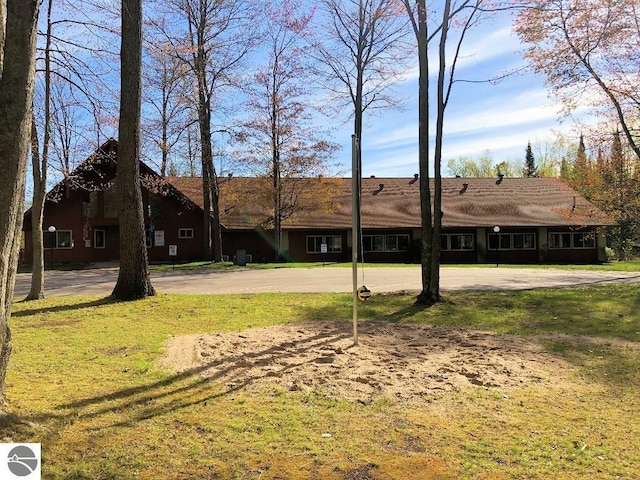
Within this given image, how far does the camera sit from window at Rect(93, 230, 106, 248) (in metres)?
33.2

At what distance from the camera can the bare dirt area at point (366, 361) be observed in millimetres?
5590

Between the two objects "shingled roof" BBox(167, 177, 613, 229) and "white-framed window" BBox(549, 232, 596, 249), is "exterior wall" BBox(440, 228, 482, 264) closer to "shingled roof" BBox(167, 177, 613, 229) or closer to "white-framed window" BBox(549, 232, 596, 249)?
"shingled roof" BBox(167, 177, 613, 229)

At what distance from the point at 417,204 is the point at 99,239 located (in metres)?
22.8

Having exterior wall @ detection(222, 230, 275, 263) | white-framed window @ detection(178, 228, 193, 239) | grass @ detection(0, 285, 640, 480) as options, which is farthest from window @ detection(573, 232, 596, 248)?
grass @ detection(0, 285, 640, 480)

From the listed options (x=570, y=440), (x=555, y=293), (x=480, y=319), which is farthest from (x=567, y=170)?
(x=570, y=440)

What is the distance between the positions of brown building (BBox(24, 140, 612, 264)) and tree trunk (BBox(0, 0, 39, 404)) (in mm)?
26219

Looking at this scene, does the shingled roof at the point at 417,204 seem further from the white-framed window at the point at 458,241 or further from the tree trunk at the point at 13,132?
the tree trunk at the point at 13,132

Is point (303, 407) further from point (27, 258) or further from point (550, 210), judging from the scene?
point (550, 210)

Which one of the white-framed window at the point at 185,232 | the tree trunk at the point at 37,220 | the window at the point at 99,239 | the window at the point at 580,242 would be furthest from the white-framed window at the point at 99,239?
the window at the point at 580,242

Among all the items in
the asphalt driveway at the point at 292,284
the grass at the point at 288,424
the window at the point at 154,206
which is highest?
→ the window at the point at 154,206

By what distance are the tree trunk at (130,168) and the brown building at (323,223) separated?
60.1 ft

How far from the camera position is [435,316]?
10.6 meters

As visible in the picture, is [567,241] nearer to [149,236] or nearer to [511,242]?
[511,242]

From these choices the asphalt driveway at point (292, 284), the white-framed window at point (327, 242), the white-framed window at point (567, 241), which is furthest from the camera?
the white-framed window at point (567, 241)
